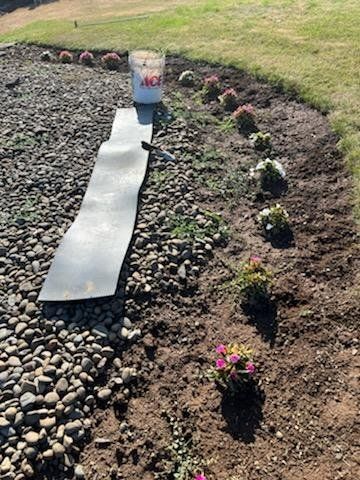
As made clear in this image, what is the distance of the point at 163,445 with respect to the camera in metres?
4.98

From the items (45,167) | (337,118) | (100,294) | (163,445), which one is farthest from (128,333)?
(337,118)

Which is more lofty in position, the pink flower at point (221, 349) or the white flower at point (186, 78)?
the white flower at point (186, 78)

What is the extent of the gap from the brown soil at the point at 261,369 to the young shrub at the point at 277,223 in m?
0.21

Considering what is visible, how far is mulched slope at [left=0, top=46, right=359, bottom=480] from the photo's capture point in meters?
4.97

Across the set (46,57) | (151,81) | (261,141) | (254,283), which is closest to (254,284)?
(254,283)

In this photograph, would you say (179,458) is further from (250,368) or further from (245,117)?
(245,117)

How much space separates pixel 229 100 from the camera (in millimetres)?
12141

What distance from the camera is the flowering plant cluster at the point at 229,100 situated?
1210 centimetres

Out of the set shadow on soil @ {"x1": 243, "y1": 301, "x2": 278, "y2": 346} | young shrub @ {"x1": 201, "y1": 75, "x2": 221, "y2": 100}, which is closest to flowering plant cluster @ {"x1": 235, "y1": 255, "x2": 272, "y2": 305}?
shadow on soil @ {"x1": 243, "y1": 301, "x2": 278, "y2": 346}

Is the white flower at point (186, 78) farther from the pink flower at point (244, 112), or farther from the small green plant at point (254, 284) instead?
Answer: the small green plant at point (254, 284)

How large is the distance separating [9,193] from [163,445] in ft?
18.8

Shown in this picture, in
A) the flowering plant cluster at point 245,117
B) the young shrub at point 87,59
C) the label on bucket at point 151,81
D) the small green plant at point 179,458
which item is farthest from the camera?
the young shrub at point 87,59

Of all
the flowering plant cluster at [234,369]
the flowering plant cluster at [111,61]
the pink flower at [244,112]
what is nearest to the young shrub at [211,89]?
the pink flower at [244,112]

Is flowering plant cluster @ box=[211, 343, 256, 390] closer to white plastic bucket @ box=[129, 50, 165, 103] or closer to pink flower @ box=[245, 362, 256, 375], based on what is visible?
pink flower @ box=[245, 362, 256, 375]
